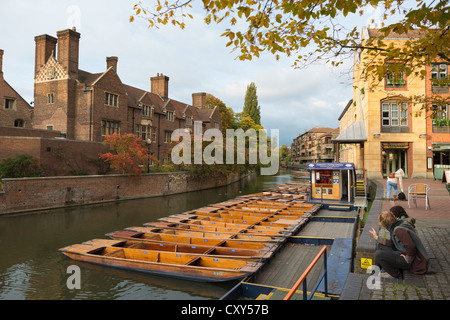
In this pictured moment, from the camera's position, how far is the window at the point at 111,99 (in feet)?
97.3

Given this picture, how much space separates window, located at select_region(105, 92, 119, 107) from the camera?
29669 millimetres

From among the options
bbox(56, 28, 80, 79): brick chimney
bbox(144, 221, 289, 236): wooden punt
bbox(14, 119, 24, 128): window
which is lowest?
bbox(144, 221, 289, 236): wooden punt

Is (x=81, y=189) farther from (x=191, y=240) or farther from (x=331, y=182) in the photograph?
(x=331, y=182)

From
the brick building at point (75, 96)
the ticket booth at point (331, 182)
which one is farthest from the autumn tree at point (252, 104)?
the ticket booth at point (331, 182)

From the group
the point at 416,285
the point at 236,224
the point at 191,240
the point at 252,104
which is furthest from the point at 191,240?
the point at 252,104

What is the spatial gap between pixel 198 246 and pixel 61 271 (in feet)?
12.8

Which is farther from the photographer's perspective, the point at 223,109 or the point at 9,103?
the point at 223,109

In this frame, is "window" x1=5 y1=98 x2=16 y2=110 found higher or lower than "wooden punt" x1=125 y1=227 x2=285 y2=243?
higher

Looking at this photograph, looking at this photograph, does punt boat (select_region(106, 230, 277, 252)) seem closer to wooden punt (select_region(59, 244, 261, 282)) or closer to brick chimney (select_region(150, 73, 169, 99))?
wooden punt (select_region(59, 244, 261, 282))

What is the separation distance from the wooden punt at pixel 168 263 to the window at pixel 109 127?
21.1m

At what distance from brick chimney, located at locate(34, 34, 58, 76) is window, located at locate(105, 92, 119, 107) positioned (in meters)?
6.58

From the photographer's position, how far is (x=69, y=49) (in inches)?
1101

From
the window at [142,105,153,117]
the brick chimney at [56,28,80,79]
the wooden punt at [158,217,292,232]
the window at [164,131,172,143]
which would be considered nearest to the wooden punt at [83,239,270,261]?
the wooden punt at [158,217,292,232]

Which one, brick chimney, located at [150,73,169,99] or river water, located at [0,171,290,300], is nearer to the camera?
river water, located at [0,171,290,300]
